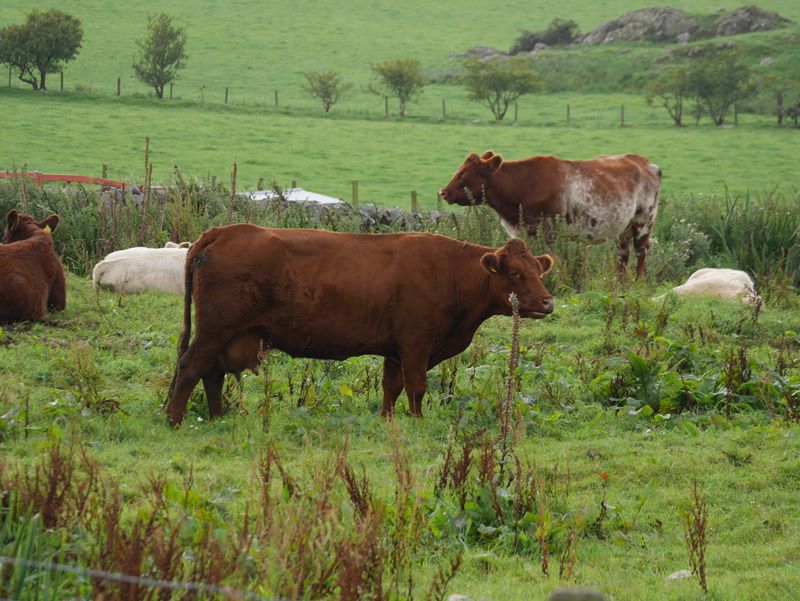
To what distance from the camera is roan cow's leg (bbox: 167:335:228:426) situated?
835 cm

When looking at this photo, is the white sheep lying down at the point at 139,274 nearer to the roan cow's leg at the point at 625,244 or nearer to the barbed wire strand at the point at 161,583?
the roan cow's leg at the point at 625,244

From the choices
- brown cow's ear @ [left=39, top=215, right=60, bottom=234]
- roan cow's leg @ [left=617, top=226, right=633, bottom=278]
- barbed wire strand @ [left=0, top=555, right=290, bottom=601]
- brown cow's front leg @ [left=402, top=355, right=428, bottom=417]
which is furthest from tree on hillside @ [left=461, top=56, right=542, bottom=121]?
barbed wire strand @ [left=0, top=555, right=290, bottom=601]

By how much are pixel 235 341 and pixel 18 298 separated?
3464mm

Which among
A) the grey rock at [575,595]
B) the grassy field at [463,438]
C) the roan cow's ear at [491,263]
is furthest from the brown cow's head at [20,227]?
the grey rock at [575,595]

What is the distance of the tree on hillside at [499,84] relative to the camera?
194ft

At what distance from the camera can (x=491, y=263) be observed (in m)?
8.88

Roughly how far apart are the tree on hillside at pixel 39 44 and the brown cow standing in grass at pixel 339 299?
49.4 m

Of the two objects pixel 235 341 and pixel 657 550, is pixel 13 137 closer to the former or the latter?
pixel 235 341

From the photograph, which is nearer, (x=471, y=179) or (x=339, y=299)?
(x=339, y=299)

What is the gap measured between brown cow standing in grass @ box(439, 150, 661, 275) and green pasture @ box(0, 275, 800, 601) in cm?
387

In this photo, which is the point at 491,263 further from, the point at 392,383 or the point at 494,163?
the point at 494,163

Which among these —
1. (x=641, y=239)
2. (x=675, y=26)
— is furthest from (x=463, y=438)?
(x=675, y=26)

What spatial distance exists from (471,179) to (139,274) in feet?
15.6

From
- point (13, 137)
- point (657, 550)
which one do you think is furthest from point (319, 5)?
point (657, 550)
